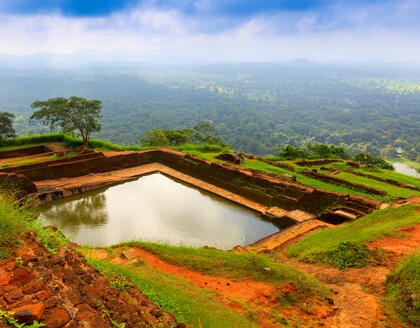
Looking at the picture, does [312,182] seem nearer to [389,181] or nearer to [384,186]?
[384,186]

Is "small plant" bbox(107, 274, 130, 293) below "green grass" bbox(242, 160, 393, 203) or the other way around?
the other way around

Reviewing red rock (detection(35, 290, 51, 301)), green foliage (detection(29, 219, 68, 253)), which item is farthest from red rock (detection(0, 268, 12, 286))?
green foliage (detection(29, 219, 68, 253))

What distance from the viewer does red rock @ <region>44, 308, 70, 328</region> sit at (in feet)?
6.54

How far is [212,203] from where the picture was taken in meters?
13.7

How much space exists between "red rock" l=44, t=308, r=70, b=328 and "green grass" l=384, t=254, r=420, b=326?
487 cm

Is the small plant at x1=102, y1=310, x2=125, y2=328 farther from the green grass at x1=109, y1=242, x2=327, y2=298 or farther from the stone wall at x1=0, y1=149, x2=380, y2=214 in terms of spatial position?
the stone wall at x1=0, y1=149, x2=380, y2=214

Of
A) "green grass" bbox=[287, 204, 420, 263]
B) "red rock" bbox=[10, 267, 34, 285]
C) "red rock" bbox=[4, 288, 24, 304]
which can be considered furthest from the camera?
"green grass" bbox=[287, 204, 420, 263]

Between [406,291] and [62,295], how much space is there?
17.8 feet

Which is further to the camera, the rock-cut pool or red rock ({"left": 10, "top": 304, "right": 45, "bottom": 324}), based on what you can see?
the rock-cut pool

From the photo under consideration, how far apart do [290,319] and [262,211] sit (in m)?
8.62

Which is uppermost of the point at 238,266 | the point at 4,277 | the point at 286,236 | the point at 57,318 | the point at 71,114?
the point at 71,114

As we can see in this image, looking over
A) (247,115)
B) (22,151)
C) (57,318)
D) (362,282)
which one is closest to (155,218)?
(362,282)

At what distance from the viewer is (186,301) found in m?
4.47

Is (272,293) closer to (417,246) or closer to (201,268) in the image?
(201,268)
